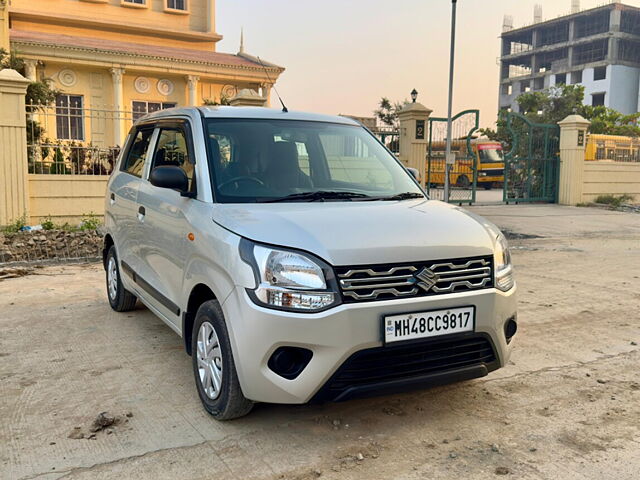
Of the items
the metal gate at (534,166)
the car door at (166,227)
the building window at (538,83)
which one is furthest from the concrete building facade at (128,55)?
the building window at (538,83)

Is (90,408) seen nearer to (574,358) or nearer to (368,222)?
(368,222)

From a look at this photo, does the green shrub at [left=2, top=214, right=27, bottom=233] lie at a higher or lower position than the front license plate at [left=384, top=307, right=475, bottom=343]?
lower

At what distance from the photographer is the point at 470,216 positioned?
145 inches

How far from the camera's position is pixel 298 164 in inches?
163

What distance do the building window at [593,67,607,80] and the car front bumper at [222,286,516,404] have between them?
8271cm

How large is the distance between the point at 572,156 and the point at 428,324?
16556 mm

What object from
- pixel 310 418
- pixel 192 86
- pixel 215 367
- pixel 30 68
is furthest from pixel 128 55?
pixel 310 418

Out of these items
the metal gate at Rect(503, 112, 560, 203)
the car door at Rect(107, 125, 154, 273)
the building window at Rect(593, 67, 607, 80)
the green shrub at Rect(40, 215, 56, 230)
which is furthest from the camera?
the building window at Rect(593, 67, 607, 80)

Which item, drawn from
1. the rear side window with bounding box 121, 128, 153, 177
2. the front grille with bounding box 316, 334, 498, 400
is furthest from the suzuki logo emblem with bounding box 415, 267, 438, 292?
the rear side window with bounding box 121, 128, 153, 177

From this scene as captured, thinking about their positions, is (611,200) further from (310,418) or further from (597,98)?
(597,98)

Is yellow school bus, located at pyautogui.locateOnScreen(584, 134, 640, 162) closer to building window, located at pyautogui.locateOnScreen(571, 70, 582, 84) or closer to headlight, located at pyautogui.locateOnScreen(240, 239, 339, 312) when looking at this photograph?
headlight, located at pyautogui.locateOnScreen(240, 239, 339, 312)

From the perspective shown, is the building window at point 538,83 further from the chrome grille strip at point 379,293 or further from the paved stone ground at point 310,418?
the chrome grille strip at point 379,293

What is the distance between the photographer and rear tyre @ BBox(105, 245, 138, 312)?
18.5 feet

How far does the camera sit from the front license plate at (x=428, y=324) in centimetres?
299
